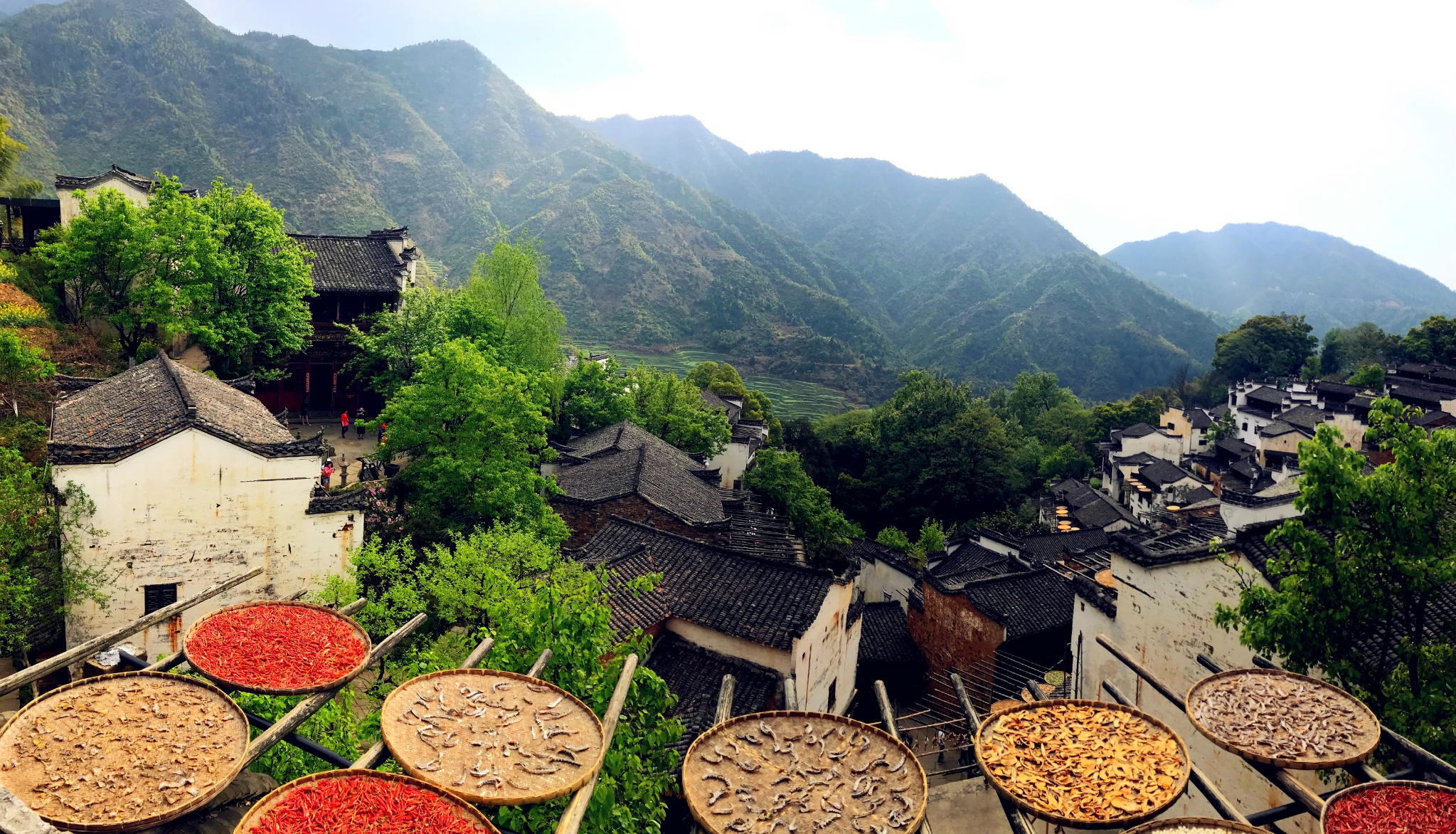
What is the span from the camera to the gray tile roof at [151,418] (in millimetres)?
13984

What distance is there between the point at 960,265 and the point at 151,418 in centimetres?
12728

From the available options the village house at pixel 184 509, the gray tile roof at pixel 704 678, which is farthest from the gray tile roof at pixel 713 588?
the village house at pixel 184 509

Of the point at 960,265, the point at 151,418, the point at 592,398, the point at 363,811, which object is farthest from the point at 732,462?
the point at 960,265

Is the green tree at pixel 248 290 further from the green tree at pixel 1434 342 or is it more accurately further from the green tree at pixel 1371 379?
the green tree at pixel 1434 342

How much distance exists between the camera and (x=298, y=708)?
5871 millimetres

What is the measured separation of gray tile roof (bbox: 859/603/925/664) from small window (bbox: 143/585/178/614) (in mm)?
16730

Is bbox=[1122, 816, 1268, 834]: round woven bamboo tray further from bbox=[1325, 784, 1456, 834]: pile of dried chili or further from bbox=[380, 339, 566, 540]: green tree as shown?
bbox=[380, 339, 566, 540]: green tree

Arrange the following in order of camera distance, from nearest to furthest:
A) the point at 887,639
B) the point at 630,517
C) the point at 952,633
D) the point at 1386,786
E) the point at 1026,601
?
the point at 1386,786 → the point at 630,517 → the point at 952,633 → the point at 1026,601 → the point at 887,639

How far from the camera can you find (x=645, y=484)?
23.4 meters

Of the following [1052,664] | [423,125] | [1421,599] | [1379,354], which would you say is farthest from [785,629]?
[423,125]

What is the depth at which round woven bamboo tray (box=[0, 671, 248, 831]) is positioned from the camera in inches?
176

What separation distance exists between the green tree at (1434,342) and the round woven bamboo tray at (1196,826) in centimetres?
6837

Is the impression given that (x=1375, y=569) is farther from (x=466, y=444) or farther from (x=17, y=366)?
(x=17, y=366)

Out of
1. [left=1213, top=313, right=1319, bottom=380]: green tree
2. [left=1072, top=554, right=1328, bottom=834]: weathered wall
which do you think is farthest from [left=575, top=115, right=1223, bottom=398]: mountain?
[left=1072, top=554, right=1328, bottom=834]: weathered wall
